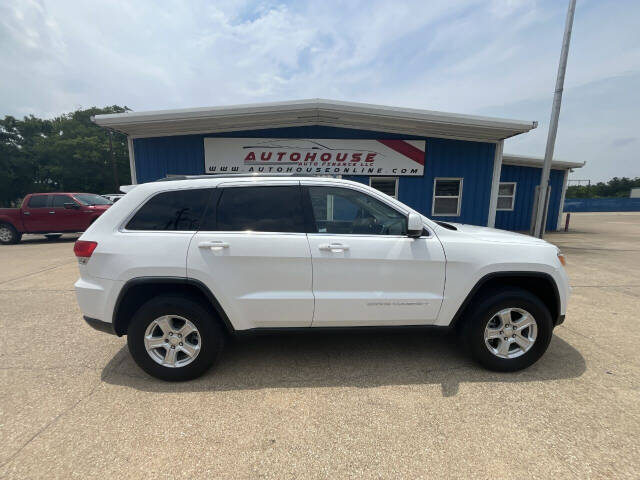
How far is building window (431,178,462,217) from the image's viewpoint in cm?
872

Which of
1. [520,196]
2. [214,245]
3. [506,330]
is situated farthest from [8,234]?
[520,196]

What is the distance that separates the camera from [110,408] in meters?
2.17

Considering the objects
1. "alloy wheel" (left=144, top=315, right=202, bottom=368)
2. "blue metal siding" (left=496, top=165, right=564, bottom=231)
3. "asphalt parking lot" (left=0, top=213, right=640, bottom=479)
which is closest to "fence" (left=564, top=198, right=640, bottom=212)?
"blue metal siding" (left=496, top=165, right=564, bottom=231)

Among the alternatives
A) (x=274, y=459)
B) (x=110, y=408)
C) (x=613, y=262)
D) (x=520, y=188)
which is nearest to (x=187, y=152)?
(x=110, y=408)

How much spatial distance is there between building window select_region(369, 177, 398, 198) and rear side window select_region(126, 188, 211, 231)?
6673 millimetres

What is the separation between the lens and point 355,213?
2793 millimetres

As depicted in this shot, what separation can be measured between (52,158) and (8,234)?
29475 millimetres

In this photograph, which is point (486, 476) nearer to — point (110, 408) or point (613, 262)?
point (110, 408)

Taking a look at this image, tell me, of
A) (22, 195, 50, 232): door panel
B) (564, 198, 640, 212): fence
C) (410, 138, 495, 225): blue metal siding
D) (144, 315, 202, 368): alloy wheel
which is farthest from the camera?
(564, 198, 640, 212): fence

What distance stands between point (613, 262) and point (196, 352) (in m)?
9.54

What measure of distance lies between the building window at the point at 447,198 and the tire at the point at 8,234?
1443cm

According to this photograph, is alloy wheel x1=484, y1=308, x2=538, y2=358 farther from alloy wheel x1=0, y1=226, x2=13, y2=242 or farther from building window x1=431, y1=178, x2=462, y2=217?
alloy wheel x1=0, y1=226, x2=13, y2=242

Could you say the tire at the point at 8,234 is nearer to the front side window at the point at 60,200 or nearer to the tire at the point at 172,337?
the front side window at the point at 60,200

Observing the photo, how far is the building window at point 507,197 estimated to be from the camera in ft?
39.0
